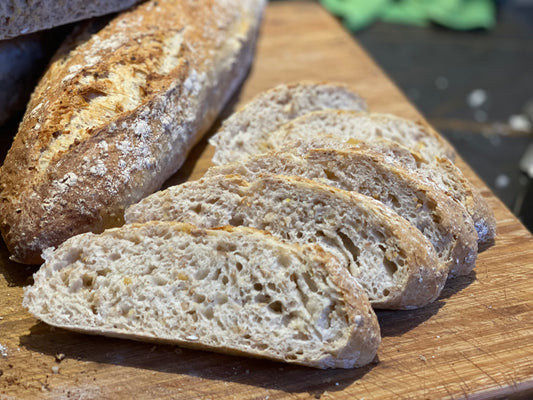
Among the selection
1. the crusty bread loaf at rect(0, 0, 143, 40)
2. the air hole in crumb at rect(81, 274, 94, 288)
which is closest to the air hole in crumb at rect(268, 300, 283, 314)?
the air hole in crumb at rect(81, 274, 94, 288)

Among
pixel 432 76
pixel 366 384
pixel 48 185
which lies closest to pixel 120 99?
pixel 48 185

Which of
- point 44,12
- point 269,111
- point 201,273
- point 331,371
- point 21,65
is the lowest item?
point 331,371

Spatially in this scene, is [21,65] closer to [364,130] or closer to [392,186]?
[364,130]

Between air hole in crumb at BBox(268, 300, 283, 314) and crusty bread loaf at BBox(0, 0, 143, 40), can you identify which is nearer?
air hole in crumb at BBox(268, 300, 283, 314)

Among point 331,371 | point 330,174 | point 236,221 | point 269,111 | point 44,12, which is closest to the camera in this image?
point 331,371

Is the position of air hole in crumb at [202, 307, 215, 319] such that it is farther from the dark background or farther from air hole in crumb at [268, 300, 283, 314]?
the dark background

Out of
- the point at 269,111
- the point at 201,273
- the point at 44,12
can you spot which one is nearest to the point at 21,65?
the point at 44,12
